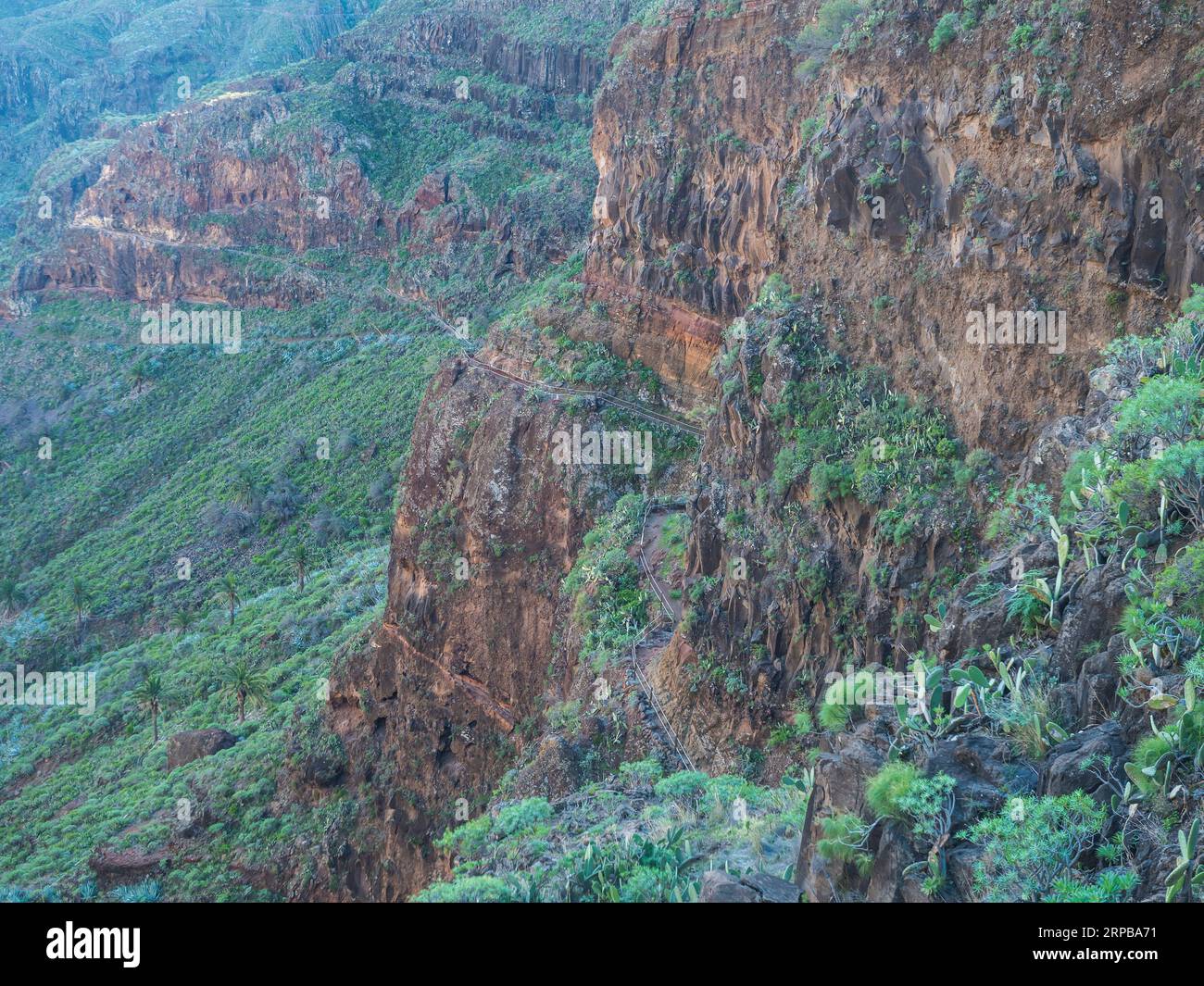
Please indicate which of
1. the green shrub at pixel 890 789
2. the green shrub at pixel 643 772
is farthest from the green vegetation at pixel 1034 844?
→ the green shrub at pixel 643 772

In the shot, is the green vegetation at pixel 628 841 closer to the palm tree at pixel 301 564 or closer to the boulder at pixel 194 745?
the boulder at pixel 194 745

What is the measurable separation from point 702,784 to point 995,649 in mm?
7606

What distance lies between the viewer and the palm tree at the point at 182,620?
50469 mm

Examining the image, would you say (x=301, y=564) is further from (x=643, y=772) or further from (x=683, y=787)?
(x=683, y=787)

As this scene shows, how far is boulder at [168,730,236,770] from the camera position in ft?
127

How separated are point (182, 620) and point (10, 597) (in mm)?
12724

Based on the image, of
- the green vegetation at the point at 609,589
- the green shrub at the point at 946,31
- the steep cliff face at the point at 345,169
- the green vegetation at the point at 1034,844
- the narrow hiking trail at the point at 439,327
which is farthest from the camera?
the steep cliff face at the point at 345,169

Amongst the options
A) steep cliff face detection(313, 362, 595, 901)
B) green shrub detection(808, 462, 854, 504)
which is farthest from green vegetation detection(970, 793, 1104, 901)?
steep cliff face detection(313, 362, 595, 901)

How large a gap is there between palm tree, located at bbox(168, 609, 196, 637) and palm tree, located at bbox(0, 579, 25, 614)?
10.1 metres

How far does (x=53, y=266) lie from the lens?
92.4 meters

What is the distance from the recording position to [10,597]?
187 ft

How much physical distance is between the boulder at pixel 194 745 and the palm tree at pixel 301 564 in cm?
1157

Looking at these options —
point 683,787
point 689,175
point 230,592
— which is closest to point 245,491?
point 230,592

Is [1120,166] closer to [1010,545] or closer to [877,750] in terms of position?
[1010,545]
